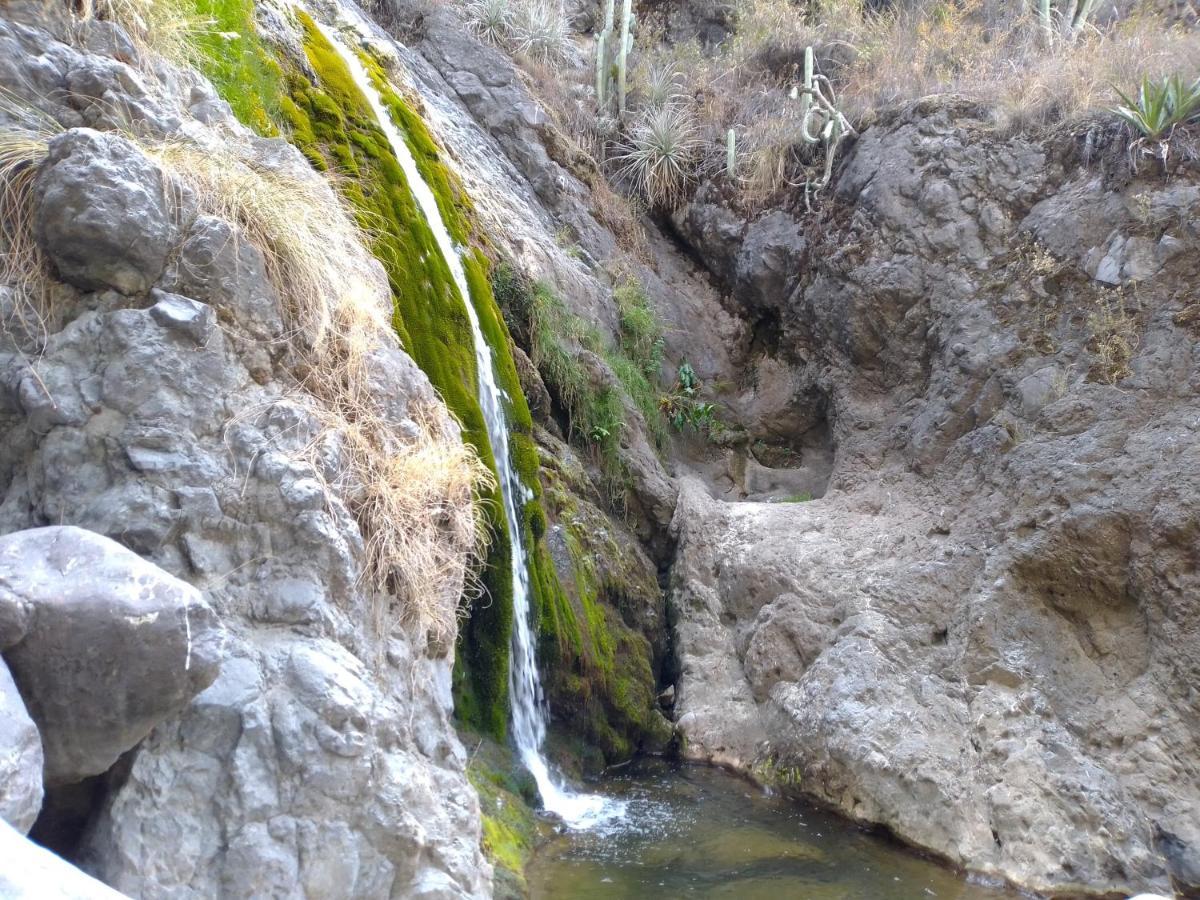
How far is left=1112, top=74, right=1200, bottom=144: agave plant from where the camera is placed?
24.3 ft

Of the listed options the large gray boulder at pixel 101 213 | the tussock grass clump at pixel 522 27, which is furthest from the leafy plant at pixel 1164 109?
the tussock grass clump at pixel 522 27

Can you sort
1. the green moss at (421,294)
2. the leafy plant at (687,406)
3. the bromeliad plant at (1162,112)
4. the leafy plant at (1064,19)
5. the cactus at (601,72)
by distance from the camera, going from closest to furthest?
1. the green moss at (421,294)
2. the bromeliad plant at (1162,112)
3. the leafy plant at (687,406)
4. the leafy plant at (1064,19)
5. the cactus at (601,72)

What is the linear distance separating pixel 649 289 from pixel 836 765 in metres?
5.76

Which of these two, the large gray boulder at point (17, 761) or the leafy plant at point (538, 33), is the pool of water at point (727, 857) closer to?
the large gray boulder at point (17, 761)

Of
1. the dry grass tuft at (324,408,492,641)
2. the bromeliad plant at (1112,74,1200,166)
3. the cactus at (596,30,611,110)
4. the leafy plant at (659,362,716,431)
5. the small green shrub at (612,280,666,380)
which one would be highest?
the bromeliad plant at (1112,74,1200,166)

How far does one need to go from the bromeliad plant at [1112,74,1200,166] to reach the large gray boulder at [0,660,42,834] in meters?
7.99

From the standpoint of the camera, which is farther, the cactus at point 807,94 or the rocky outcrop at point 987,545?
the cactus at point 807,94

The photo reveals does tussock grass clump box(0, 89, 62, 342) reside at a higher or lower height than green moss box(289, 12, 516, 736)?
higher

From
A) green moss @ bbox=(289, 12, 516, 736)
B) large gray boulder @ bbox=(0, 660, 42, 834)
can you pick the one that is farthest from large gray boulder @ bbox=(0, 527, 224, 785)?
green moss @ bbox=(289, 12, 516, 736)

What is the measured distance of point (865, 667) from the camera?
6801 mm

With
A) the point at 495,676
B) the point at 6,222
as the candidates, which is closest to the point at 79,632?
the point at 6,222

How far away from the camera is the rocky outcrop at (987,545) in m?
6.07

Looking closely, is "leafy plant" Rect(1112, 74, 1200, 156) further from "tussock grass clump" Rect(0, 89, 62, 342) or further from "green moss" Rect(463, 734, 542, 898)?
"tussock grass clump" Rect(0, 89, 62, 342)

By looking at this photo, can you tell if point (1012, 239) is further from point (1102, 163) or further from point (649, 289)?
point (649, 289)
